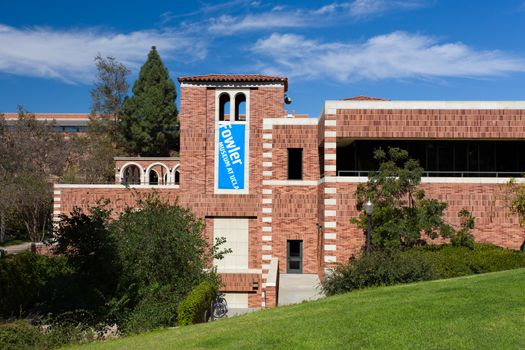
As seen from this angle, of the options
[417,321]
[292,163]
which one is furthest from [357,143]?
[417,321]

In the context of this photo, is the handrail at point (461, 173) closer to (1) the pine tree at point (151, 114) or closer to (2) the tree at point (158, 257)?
(2) the tree at point (158, 257)

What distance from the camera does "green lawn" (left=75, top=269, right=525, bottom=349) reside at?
8.89 metres

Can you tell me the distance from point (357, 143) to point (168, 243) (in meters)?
10.6

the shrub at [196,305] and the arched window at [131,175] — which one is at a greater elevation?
the arched window at [131,175]

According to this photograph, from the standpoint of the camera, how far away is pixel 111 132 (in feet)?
183

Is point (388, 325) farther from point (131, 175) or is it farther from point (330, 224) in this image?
point (131, 175)

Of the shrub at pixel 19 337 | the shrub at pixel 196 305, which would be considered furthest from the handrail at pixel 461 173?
the shrub at pixel 19 337

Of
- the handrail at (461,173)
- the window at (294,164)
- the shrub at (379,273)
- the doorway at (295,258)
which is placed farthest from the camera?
the window at (294,164)

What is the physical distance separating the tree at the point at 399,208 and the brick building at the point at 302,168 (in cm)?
92

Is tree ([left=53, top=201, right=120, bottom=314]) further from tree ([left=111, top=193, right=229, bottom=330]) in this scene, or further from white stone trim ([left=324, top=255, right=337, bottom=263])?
white stone trim ([left=324, top=255, right=337, bottom=263])

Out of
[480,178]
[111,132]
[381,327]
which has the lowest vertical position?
[381,327]

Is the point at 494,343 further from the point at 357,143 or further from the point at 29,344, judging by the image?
the point at 357,143

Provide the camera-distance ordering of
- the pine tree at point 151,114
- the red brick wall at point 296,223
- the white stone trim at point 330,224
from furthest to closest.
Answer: the pine tree at point 151,114 → the red brick wall at point 296,223 → the white stone trim at point 330,224

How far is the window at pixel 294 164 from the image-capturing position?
28391mm
